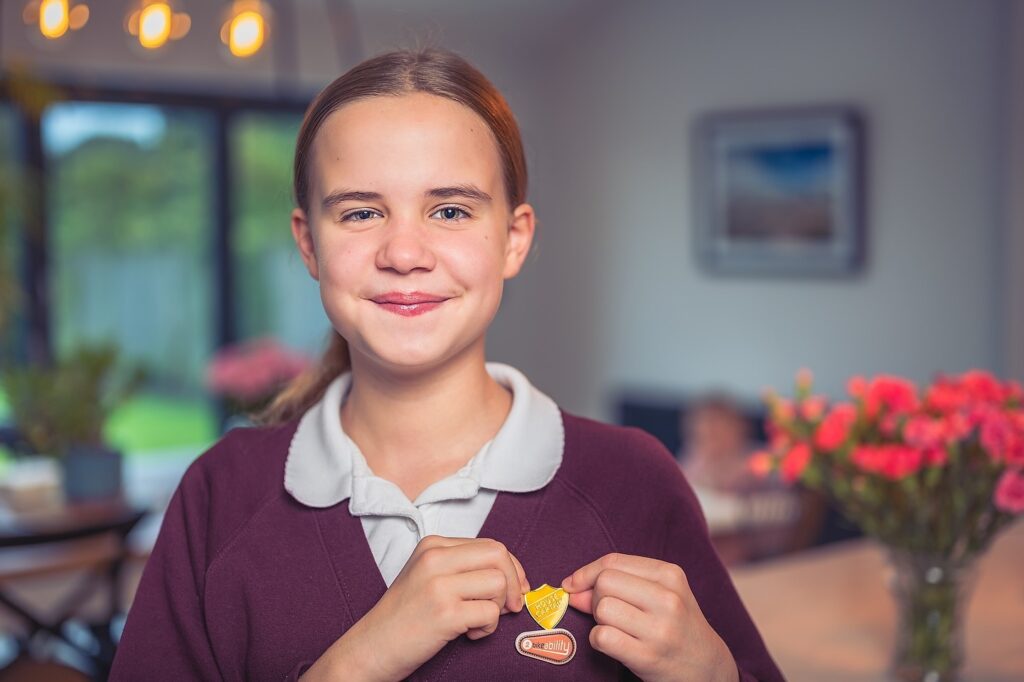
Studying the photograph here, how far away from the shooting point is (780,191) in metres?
5.18

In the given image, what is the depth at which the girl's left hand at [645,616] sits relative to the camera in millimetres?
965

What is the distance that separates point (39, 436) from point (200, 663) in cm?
234

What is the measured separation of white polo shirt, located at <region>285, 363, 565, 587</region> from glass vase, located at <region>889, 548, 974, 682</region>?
2.54 ft

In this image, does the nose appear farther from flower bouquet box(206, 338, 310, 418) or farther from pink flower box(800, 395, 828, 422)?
flower bouquet box(206, 338, 310, 418)

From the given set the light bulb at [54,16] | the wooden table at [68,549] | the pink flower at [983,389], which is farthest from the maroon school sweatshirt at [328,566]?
the light bulb at [54,16]

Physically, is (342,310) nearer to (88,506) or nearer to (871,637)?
(871,637)

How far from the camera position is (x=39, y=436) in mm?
3164

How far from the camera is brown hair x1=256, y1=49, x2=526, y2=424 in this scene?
1.05 m

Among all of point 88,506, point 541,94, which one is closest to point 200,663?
point 88,506

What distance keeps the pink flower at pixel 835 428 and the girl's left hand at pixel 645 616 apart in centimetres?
71

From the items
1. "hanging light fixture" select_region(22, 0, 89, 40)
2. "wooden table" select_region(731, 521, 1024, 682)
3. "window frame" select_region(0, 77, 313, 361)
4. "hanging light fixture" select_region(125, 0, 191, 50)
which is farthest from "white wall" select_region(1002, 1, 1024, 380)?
"window frame" select_region(0, 77, 313, 361)

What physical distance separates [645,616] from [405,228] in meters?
0.38

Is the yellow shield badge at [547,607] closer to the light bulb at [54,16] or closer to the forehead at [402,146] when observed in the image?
the forehead at [402,146]

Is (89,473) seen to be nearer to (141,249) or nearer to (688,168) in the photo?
(141,249)
